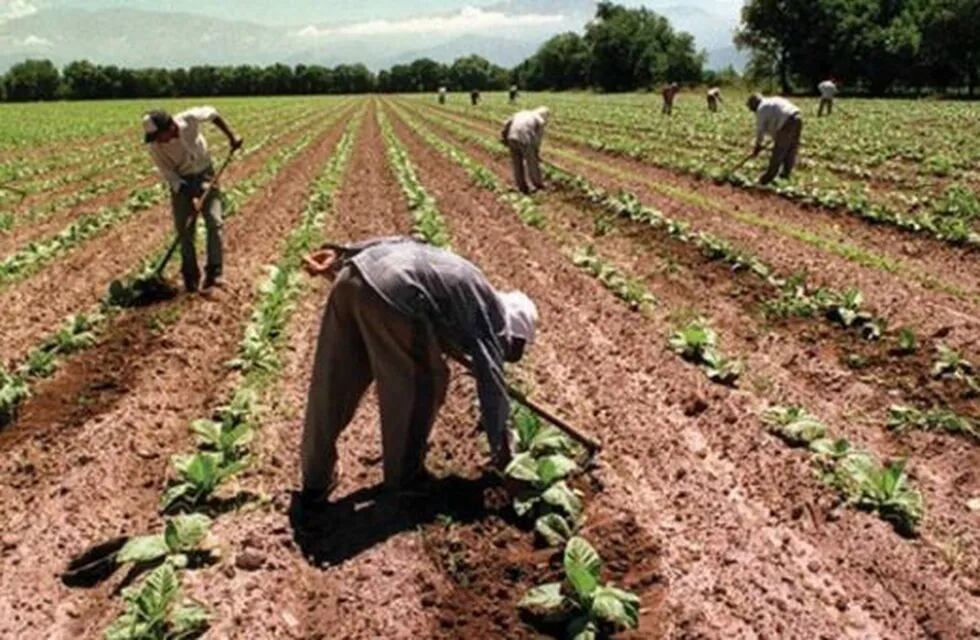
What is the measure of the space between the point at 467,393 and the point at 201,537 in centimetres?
263

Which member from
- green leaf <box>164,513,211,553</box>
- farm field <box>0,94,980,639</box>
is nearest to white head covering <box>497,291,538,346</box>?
farm field <box>0,94,980,639</box>

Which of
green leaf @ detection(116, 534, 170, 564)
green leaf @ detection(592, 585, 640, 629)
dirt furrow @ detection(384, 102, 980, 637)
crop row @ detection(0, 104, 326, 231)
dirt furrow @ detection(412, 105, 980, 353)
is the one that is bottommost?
crop row @ detection(0, 104, 326, 231)

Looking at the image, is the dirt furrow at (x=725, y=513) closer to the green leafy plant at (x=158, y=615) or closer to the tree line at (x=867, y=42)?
the green leafy plant at (x=158, y=615)

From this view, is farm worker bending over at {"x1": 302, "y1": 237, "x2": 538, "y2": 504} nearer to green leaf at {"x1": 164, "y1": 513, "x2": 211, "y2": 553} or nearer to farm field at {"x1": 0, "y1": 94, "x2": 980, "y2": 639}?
farm field at {"x1": 0, "y1": 94, "x2": 980, "y2": 639}

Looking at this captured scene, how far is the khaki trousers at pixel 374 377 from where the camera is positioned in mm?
4789

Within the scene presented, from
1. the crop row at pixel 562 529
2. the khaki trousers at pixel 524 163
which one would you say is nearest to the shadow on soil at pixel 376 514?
the crop row at pixel 562 529

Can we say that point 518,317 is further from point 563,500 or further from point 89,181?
point 89,181

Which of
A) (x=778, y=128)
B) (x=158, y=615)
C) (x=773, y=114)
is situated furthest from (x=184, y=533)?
(x=778, y=128)

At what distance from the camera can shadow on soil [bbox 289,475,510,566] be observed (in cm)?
516

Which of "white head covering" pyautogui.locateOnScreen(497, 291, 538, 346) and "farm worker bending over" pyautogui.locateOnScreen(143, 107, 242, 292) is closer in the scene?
"white head covering" pyautogui.locateOnScreen(497, 291, 538, 346)

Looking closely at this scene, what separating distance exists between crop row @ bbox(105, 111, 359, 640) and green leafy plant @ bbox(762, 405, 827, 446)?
3.56 m

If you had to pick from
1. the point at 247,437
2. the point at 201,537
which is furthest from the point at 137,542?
the point at 247,437

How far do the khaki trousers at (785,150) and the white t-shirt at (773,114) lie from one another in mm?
167

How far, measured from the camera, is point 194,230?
32.0 feet
